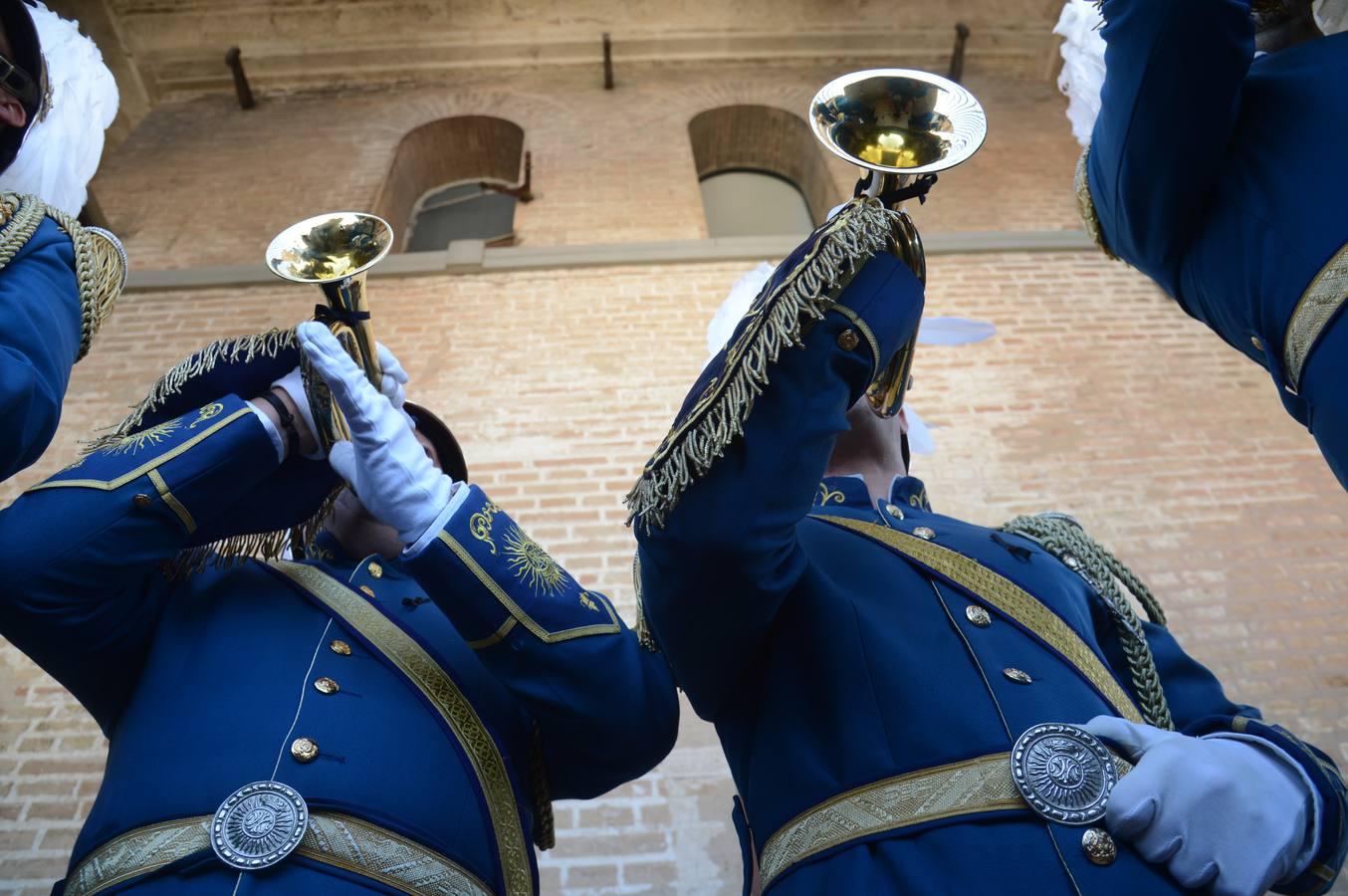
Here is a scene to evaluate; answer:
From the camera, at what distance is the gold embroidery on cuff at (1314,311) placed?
145 centimetres

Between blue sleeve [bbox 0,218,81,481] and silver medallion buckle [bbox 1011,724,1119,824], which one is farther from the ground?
blue sleeve [bbox 0,218,81,481]

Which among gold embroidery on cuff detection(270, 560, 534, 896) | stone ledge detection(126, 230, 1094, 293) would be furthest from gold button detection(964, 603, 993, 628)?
stone ledge detection(126, 230, 1094, 293)

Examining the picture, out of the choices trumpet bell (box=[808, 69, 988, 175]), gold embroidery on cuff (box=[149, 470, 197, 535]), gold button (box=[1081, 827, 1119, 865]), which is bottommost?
gold button (box=[1081, 827, 1119, 865])

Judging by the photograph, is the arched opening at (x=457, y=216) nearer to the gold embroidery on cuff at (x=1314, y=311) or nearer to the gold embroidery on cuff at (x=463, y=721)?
the gold embroidery on cuff at (x=463, y=721)

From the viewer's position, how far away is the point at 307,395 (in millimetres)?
2172

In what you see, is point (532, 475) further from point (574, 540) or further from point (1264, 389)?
point (1264, 389)

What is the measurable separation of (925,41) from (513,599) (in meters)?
7.09

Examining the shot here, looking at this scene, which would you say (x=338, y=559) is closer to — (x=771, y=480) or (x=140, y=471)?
(x=140, y=471)

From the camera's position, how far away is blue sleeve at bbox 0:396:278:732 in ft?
6.04

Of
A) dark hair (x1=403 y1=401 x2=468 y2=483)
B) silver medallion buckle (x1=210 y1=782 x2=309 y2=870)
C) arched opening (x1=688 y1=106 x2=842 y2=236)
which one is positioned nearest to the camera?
silver medallion buckle (x1=210 y1=782 x2=309 y2=870)

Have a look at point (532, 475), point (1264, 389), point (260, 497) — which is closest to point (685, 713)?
point (532, 475)

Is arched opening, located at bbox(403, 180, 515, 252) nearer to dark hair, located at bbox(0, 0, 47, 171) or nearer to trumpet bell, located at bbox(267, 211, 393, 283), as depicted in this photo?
trumpet bell, located at bbox(267, 211, 393, 283)

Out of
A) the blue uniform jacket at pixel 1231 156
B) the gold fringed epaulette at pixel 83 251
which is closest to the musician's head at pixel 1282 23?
the blue uniform jacket at pixel 1231 156

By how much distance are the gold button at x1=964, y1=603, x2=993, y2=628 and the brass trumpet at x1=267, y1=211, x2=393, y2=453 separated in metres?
1.22
